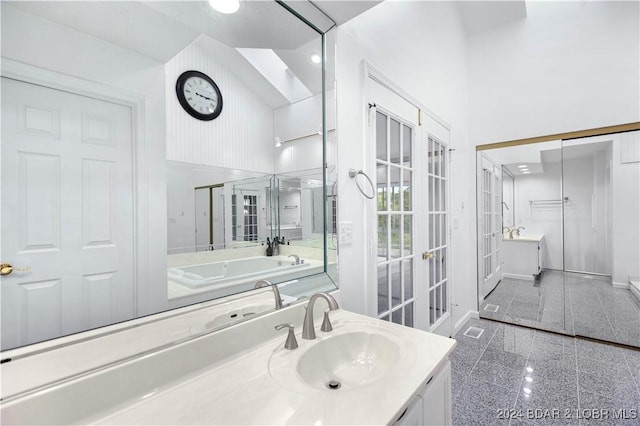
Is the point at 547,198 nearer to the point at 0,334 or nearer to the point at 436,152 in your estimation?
the point at 436,152

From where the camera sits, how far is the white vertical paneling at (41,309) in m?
0.65

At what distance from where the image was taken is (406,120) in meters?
2.22

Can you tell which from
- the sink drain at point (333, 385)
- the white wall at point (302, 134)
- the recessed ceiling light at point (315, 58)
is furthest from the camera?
the recessed ceiling light at point (315, 58)

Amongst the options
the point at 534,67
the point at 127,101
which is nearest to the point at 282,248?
the point at 127,101

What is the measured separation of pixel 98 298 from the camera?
2.49 ft

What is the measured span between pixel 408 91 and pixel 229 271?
75.7 inches

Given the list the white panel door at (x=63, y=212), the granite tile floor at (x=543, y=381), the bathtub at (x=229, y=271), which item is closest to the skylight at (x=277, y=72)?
the white panel door at (x=63, y=212)

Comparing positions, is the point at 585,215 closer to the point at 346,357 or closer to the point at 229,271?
the point at 346,357

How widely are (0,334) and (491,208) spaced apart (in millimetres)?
3866

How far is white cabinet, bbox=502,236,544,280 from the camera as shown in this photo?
3.22 metres

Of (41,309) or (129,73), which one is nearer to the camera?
(41,309)

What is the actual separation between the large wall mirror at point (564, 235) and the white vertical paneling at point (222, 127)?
2960 millimetres

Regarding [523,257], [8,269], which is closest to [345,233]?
[8,269]

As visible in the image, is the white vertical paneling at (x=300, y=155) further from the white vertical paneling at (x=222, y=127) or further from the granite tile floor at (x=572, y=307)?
the granite tile floor at (x=572, y=307)
